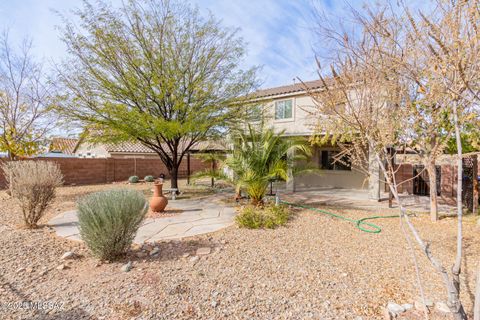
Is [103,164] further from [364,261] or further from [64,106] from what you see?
[364,261]

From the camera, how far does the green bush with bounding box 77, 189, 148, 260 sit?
4160 mm

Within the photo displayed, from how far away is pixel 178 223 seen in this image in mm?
6723

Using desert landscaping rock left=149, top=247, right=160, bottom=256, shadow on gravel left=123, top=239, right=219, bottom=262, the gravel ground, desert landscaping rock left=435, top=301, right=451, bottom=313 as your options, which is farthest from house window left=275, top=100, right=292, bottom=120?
desert landscaping rock left=435, top=301, right=451, bottom=313

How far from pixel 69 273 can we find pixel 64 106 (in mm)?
7252

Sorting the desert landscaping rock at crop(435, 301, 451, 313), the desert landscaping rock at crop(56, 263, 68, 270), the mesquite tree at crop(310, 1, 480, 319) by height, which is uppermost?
the mesquite tree at crop(310, 1, 480, 319)

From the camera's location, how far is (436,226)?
6836 mm

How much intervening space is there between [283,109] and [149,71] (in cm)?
752

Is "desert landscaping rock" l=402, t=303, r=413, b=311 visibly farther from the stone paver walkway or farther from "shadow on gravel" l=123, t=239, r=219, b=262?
the stone paver walkway

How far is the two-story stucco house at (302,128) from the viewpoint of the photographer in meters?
12.7

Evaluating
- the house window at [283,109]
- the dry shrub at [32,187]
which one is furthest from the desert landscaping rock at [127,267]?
the house window at [283,109]

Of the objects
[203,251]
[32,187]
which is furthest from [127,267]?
[32,187]

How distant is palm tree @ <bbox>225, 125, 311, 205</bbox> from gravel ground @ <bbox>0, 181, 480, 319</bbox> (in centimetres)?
242

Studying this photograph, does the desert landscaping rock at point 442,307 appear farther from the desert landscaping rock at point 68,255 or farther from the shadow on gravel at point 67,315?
the desert landscaping rock at point 68,255

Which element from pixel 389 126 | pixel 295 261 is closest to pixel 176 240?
pixel 295 261
